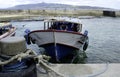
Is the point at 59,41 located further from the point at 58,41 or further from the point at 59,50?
the point at 59,50

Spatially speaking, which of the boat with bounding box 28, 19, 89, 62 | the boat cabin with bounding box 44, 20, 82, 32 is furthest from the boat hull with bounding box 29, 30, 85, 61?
the boat cabin with bounding box 44, 20, 82, 32

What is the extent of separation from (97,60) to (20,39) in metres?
12.3

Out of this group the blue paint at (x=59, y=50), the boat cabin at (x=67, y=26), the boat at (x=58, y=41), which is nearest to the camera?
the boat at (x=58, y=41)

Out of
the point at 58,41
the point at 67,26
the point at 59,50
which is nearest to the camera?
the point at 58,41

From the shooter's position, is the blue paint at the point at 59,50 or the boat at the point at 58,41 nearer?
the boat at the point at 58,41

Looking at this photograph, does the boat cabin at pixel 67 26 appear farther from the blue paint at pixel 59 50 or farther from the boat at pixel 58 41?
the blue paint at pixel 59 50

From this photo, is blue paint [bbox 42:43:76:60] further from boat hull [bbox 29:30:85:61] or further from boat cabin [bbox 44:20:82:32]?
boat cabin [bbox 44:20:82:32]

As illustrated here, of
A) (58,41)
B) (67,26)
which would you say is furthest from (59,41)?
(67,26)

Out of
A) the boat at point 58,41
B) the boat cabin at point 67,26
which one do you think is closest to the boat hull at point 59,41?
the boat at point 58,41

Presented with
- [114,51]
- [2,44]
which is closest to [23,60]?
[2,44]

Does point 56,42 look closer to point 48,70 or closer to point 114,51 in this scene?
point 114,51

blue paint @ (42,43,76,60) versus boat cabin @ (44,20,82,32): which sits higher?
boat cabin @ (44,20,82,32)

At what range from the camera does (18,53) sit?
5.30m

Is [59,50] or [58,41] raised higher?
[58,41]
